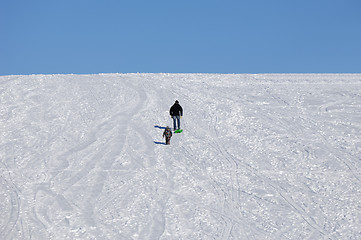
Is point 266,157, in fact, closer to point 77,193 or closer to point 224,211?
point 224,211

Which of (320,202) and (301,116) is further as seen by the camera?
(301,116)

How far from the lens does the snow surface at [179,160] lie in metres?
15.3

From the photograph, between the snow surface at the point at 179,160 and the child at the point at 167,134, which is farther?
the child at the point at 167,134

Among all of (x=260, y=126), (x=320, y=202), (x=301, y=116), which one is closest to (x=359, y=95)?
(x=301, y=116)

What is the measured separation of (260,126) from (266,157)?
4.00 metres

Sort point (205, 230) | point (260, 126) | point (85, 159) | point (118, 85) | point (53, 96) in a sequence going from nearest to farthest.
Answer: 1. point (205, 230)
2. point (85, 159)
3. point (260, 126)
4. point (53, 96)
5. point (118, 85)

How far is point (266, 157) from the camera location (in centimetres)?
2072

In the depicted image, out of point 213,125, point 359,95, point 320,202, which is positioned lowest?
point 320,202

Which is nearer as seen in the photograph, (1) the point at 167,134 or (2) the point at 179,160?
(2) the point at 179,160

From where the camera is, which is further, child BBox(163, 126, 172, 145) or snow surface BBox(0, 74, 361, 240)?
child BBox(163, 126, 172, 145)

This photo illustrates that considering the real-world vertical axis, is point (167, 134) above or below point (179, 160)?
above

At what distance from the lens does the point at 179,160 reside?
66.0 feet

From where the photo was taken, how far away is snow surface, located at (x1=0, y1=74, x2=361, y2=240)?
15.3 metres

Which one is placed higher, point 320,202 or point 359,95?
point 359,95
